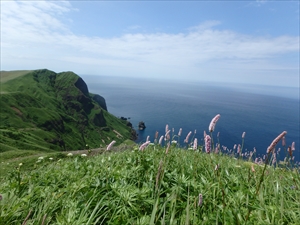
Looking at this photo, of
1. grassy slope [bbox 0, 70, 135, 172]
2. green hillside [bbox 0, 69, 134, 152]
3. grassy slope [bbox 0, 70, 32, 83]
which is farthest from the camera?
grassy slope [bbox 0, 70, 32, 83]

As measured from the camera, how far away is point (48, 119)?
404ft

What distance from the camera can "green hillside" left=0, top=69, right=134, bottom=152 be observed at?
299ft

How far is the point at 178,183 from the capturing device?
13.5 feet

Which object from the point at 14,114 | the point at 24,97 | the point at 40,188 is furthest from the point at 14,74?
the point at 40,188

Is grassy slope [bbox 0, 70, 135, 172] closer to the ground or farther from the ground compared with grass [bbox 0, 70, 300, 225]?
closer to the ground

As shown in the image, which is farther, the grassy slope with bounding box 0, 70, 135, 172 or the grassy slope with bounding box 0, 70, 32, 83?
the grassy slope with bounding box 0, 70, 32, 83

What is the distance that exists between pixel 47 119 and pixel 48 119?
0.74 metres

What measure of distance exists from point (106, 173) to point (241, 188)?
2.90m

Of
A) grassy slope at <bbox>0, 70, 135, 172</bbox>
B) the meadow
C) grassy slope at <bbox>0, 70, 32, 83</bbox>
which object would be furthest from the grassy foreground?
grassy slope at <bbox>0, 70, 32, 83</bbox>

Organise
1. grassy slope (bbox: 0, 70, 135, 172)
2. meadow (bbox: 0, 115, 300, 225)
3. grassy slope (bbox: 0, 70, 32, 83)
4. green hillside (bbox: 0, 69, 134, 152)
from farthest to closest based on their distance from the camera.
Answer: grassy slope (bbox: 0, 70, 32, 83), green hillside (bbox: 0, 69, 134, 152), grassy slope (bbox: 0, 70, 135, 172), meadow (bbox: 0, 115, 300, 225)

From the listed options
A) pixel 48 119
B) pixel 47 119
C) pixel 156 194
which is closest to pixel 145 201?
pixel 156 194

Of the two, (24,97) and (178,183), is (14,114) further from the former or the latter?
(178,183)

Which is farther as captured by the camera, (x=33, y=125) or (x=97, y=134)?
(x=97, y=134)

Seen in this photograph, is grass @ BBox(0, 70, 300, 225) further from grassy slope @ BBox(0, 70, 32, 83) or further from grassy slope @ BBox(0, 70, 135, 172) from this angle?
grassy slope @ BBox(0, 70, 32, 83)
